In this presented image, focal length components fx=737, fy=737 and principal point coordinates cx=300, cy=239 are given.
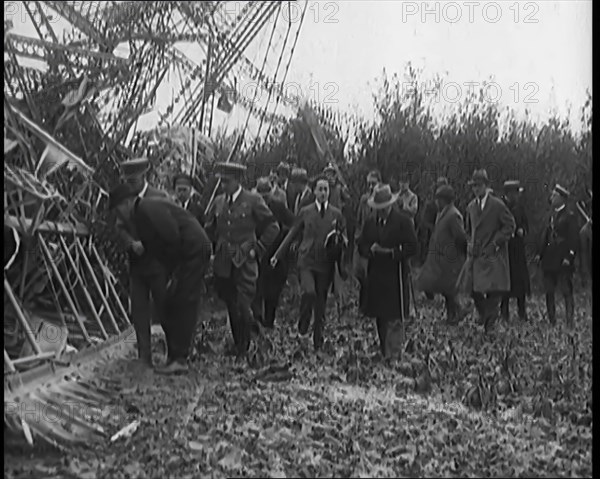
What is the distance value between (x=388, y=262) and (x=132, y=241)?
1.28 meters

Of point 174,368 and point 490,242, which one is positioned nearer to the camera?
point 174,368

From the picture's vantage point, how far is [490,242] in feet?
12.3

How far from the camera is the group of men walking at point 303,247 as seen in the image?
3664mm

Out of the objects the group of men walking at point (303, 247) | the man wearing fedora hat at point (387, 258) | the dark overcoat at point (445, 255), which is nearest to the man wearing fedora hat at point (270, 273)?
the group of men walking at point (303, 247)

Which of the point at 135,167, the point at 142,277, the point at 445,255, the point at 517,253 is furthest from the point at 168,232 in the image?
the point at 517,253

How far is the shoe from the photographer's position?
3.64 meters

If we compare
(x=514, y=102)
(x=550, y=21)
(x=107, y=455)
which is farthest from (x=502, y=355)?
(x=107, y=455)

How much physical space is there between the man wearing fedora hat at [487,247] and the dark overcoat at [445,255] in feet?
0.18

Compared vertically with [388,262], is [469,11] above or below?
above

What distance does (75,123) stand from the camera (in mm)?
3715

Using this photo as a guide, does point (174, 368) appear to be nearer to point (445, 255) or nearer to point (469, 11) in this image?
point (445, 255)

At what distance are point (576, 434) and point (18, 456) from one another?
272 cm

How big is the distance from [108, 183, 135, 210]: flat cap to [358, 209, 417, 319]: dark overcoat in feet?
3.88

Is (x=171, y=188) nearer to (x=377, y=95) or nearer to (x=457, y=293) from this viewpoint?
(x=377, y=95)
